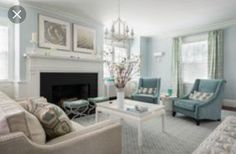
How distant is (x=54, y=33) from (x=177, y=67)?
462 cm

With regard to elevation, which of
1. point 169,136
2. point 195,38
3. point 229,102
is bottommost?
point 169,136

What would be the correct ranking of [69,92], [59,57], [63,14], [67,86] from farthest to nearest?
1. [69,92]
2. [67,86]
3. [63,14]
4. [59,57]

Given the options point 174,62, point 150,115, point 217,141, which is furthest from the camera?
point 174,62

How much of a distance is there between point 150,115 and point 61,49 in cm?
309

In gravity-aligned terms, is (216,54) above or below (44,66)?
above

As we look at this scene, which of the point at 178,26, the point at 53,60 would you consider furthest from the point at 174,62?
the point at 53,60

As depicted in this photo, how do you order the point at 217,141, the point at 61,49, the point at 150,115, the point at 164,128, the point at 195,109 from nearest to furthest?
the point at 217,141 → the point at 150,115 → the point at 164,128 → the point at 195,109 → the point at 61,49

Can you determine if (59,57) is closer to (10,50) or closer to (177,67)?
(10,50)

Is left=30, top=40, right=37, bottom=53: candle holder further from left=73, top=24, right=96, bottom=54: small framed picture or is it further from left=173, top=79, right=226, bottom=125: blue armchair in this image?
left=173, top=79, right=226, bottom=125: blue armchair

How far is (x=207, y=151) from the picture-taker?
1.28 meters

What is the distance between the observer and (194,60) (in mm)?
5688

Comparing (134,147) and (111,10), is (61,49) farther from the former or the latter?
(134,147)

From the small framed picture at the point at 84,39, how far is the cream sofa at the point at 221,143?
4031mm

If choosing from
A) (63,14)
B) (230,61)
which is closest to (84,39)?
(63,14)
